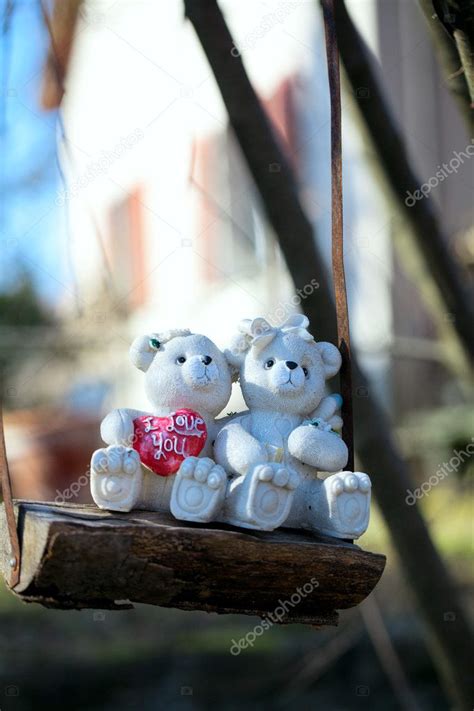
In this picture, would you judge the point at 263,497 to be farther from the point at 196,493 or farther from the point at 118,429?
the point at 118,429

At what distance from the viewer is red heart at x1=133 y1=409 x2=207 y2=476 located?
1.40 metres

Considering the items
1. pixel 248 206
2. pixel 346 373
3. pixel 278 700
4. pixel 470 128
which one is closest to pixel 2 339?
pixel 248 206

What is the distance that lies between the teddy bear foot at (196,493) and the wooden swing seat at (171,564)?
17 millimetres

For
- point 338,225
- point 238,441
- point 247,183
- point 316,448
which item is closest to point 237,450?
point 238,441

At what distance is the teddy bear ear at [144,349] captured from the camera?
151 centimetres

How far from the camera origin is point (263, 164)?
2.30 meters

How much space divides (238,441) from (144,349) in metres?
0.22

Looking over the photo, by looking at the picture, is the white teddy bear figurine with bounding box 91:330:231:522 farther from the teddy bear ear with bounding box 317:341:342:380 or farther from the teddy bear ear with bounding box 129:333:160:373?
the teddy bear ear with bounding box 317:341:342:380

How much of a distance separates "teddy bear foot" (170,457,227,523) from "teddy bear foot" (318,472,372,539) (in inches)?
6.6

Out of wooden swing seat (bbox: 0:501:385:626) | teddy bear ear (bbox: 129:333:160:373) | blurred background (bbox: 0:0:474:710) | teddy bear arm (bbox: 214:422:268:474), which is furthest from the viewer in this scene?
blurred background (bbox: 0:0:474:710)

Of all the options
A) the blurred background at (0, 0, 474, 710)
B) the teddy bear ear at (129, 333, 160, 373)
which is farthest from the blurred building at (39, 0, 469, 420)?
the teddy bear ear at (129, 333, 160, 373)

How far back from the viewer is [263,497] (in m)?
1.34

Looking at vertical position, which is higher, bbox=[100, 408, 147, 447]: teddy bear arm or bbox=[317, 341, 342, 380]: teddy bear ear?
bbox=[317, 341, 342, 380]: teddy bear ear

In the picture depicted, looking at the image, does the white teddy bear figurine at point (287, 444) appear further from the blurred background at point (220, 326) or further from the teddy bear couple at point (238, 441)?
the blurred background at point (220, 326)
